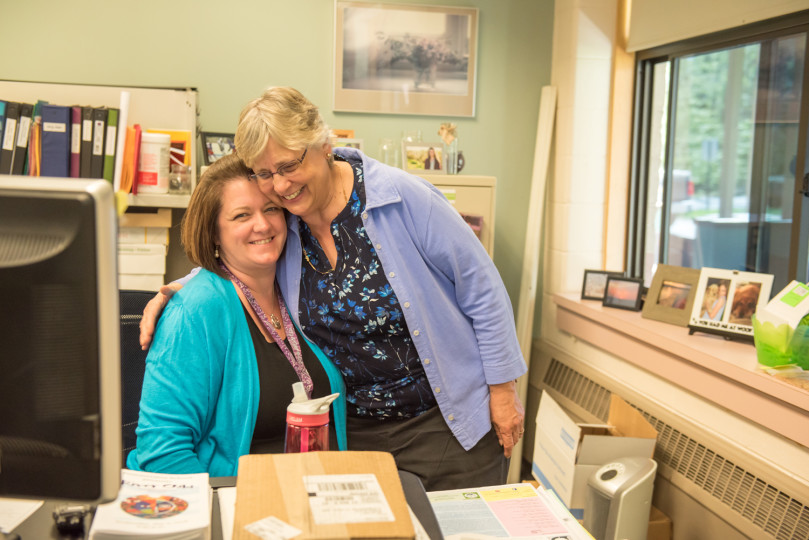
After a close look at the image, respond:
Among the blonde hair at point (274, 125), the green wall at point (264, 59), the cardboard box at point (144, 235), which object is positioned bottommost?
the cardboard box at point (144, 235)

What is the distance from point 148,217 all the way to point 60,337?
2191mm

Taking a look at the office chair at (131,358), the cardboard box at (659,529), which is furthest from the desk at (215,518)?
the cardboard box at (659,529)

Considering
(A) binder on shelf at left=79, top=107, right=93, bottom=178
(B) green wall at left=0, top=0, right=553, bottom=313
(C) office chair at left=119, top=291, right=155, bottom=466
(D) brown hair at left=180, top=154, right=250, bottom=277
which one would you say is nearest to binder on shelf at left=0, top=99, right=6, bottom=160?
(A) binder on shelf at left=79, top=107, right=93, bottom=178

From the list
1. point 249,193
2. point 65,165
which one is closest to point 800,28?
point 249,193

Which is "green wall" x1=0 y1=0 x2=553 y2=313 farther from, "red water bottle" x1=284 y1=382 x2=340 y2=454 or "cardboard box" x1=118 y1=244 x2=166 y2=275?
"red water bottle" x1=284 y1=382 x2=340 y2=454

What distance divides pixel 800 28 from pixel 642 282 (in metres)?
1.05

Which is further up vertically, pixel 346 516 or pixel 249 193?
pixel 249 193

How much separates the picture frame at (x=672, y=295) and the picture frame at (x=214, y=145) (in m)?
1.78

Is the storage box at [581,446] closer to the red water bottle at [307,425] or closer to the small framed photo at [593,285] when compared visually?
the small framed photo at [593,285]

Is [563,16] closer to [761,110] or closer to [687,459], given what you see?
[761,110]

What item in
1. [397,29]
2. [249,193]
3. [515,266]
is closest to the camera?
[249,193]

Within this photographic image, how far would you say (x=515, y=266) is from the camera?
3498 mm

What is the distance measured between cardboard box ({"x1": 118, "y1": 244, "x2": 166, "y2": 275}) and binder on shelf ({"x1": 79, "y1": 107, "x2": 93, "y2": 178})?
1.06 feet

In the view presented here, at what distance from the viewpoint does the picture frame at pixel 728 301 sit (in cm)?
231
